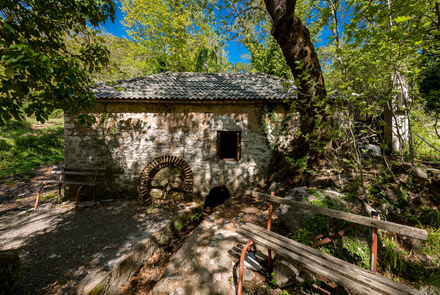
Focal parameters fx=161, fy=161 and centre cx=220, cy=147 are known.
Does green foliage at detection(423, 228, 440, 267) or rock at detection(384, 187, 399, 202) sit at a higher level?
rock at detection(384, 187, 399, 202)

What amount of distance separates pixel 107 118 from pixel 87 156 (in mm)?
1426

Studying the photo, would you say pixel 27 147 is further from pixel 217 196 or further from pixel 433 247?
pixel 433 247

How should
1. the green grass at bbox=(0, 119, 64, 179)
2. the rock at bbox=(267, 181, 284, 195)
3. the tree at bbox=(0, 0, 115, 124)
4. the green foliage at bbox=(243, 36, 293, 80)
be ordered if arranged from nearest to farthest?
1. the tree at bbox=(0, 0, 115, 124)
2. the rock at bbox=(267, 181, 284, 195)
3. the green grass at bbox=(0, 119, 64, 179)
4. the green foliage at bbox=(243, 36, 293, 80)

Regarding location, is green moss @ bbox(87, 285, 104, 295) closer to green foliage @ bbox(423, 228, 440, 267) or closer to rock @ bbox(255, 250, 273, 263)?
rock @ bbox(255, 250, 273, 263)

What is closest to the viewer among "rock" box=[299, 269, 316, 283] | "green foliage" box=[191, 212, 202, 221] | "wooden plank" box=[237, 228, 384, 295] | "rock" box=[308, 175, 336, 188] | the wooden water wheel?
"wooden plank" box=[237, 228, 384, 295]

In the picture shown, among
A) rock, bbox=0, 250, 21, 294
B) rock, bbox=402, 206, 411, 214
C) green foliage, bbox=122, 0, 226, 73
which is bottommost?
rock, bbox=0, 250, 21, 294

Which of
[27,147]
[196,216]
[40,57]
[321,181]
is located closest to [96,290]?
[196,216]

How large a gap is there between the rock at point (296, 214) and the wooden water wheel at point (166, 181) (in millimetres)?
3082

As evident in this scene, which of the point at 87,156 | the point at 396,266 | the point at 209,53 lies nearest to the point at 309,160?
the point at 396,266

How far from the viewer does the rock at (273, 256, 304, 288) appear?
2.16m

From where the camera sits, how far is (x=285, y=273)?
2.22 m

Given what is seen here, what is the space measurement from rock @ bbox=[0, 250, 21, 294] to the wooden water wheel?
3.10 m

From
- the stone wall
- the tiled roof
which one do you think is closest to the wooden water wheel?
the stone wall

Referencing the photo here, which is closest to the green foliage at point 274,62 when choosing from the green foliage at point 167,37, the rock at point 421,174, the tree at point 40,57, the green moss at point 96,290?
the green foliage at point 167,37
